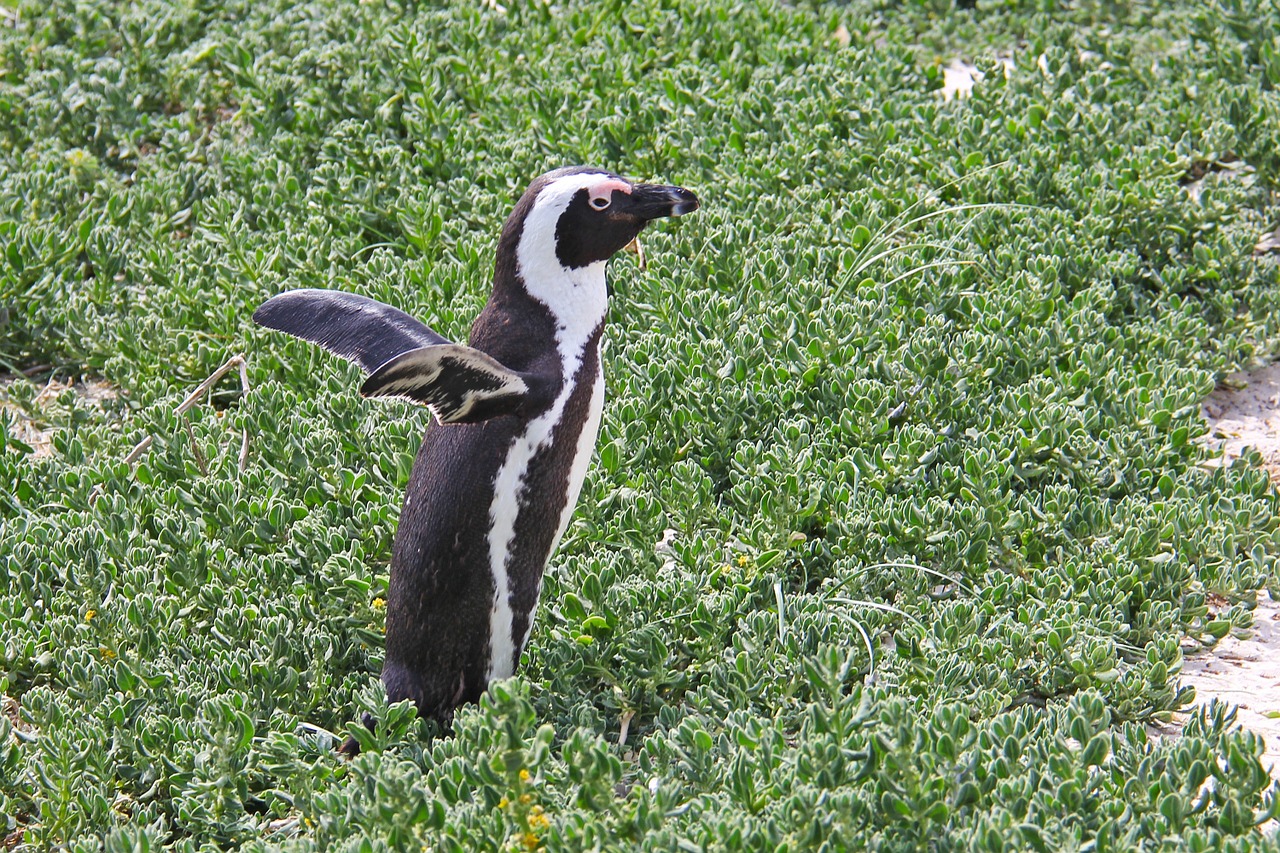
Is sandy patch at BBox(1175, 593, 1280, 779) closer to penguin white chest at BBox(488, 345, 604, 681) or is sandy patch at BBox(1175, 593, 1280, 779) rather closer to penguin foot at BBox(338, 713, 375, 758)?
penguin white chest at BBox(488, 345, 604, 681)

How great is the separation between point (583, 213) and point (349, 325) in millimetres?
608

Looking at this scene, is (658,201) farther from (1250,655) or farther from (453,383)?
(1250,655)

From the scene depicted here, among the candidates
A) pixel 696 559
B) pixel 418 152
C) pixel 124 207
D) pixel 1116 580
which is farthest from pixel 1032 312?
pixel 124 207

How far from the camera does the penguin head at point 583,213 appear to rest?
3322mm

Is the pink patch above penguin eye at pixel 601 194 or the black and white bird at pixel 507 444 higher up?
the pink patch above penguin eye at pixel 601 194

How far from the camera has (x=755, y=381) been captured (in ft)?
15.0

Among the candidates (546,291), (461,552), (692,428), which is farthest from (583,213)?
(692,428)

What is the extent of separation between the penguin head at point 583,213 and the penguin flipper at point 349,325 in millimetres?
397

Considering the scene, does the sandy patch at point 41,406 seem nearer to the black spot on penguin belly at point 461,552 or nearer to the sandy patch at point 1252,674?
the black spot on penguin belly at point 461,552

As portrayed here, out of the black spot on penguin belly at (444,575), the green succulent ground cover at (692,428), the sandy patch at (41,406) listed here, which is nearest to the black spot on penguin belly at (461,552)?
the black spot on penguin belly at (444,575)

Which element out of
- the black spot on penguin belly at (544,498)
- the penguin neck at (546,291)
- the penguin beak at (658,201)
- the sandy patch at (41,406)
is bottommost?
the sandy patch at (41,406)

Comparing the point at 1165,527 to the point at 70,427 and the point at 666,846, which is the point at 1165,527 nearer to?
the point at 666,846

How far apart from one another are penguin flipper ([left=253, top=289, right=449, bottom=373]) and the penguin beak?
0.63 m

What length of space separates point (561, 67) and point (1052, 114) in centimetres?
221
